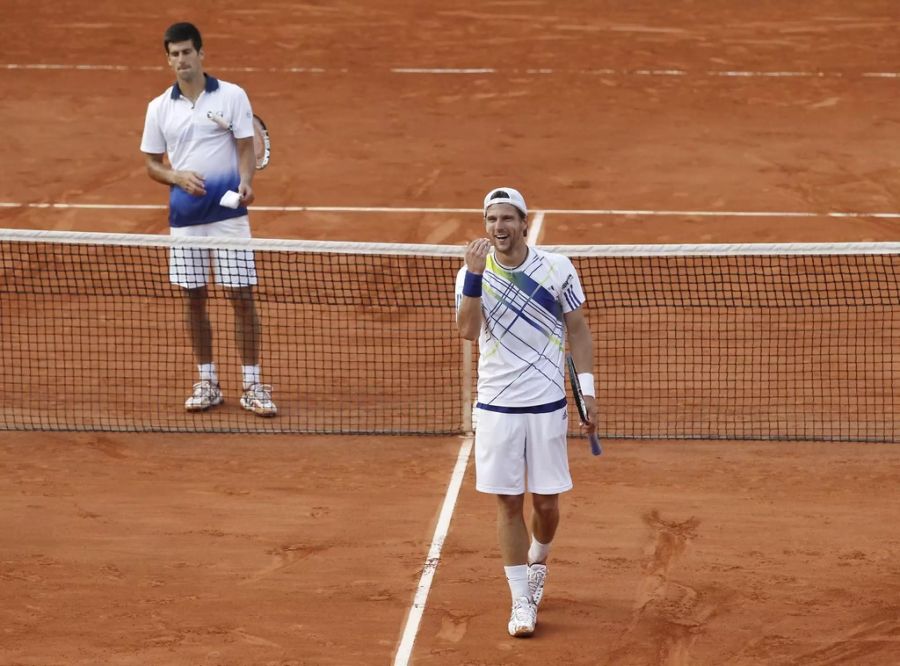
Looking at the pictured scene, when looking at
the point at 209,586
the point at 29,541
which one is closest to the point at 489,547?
the point at 209,586

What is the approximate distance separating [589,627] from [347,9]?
17775 millimetres

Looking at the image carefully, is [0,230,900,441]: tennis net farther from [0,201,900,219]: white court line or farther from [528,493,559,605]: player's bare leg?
[528,493,559,605]: player's bare leg

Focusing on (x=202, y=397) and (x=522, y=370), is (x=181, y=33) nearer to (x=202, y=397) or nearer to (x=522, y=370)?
(x=202, y=397)

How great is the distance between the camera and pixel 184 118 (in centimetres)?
1030

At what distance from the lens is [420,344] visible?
39.4ft

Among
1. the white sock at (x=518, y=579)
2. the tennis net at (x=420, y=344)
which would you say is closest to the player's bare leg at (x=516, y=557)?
the white sock at (x=518, y=579)

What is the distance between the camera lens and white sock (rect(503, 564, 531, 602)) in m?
7.37

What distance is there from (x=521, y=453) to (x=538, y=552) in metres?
0.66

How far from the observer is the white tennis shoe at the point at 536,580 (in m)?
7.57

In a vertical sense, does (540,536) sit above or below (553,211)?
above

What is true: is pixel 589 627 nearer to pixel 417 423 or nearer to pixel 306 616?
pixel 306 616

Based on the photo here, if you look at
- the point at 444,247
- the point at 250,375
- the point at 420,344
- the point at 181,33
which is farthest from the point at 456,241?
the point at 181,33

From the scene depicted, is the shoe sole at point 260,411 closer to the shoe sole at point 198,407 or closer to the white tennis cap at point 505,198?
the shoe sole at point 198,407

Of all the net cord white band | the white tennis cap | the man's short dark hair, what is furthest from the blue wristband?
the man's short dark hair
